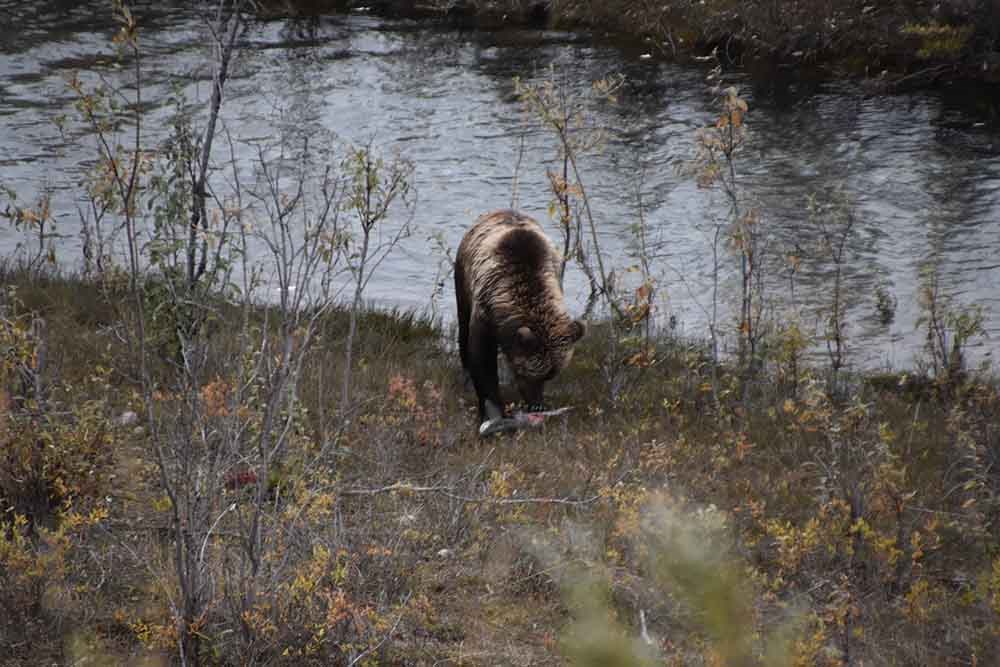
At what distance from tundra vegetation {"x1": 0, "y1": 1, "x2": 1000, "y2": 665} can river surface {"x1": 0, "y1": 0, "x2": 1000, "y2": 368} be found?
6.47 ft

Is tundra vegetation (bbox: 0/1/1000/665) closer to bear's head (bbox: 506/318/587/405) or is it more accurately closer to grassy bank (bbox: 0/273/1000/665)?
grassy bank (bbox: 0/273/1000/665)

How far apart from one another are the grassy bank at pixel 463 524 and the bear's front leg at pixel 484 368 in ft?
0.71

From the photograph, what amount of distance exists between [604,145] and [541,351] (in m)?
8.48

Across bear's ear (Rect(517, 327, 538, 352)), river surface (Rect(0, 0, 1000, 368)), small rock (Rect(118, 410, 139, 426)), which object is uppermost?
bear's ear (Rect(517, 327, 538, 352))

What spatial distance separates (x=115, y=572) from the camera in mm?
5371

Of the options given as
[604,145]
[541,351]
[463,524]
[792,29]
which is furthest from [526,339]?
[792,29]

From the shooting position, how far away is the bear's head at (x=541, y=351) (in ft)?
26.9

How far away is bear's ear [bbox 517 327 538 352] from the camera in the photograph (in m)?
8.07

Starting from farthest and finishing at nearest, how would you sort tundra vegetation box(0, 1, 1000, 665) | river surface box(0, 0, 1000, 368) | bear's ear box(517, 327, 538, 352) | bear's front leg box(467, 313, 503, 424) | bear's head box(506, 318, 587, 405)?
river surface box(0, 0, 1000, 368) → bear's front leg box(467, 313, 503, 424) → bear's head box(506, 318, 587, 405) → bear's ear box(517, 327, 538, 352) → tundra vegetation box(0, 1, 1000, 665)

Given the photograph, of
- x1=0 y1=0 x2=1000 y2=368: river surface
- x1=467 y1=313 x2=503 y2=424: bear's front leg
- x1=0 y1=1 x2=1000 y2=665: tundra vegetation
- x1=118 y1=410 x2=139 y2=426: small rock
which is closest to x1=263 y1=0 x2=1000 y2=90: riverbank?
x1=0 y1=0 x2=1000 y2=368: river surface

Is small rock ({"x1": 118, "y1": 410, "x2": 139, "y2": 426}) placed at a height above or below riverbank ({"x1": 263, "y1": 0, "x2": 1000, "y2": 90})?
below

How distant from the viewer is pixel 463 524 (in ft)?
20.1

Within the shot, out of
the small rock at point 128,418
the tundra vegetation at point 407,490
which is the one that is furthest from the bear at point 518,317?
the small rock at point 128,418

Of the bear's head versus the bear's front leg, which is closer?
the bear's head
